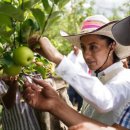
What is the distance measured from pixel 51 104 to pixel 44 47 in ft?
0.72

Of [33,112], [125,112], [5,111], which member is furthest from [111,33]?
[5,111]

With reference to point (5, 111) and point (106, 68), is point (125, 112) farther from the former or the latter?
point (5, 111)

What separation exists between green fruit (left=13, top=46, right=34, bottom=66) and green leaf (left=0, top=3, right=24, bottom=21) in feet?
0.30

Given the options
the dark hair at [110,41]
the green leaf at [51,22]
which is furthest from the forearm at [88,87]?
the dark hair at [110,41]

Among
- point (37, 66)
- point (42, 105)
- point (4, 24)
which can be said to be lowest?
point (42, 105)

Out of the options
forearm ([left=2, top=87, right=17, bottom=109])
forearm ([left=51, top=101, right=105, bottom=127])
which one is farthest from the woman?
forearm ([left=2, top=87, right=17, bottom=109])

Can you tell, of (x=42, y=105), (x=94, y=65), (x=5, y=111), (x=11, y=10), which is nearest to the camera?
(x=11, y=10)

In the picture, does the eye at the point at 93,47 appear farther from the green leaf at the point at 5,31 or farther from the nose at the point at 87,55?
the green leaf at the point at 5,31

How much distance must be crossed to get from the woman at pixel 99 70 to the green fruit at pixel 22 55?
44mm

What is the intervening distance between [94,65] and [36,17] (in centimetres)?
52

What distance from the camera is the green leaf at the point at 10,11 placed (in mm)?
1036

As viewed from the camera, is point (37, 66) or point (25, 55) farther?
point (37, 66)

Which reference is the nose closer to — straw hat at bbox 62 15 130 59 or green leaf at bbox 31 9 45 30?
straw hat at bbox 62 15 130 59

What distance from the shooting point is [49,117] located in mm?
1746
